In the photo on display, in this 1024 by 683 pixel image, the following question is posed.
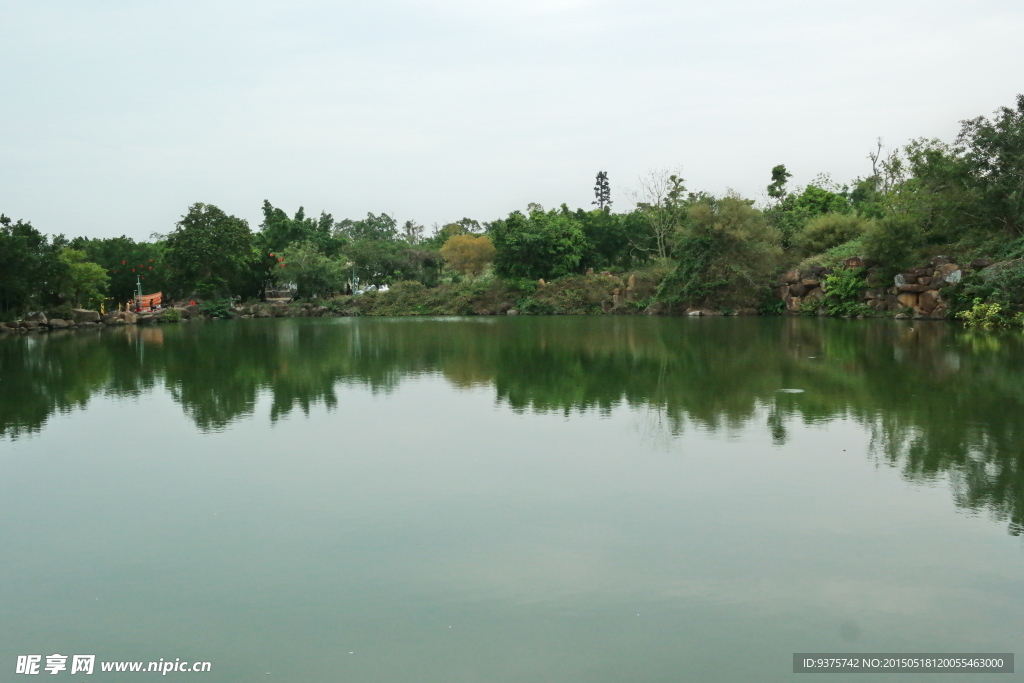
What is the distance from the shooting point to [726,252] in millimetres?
31797

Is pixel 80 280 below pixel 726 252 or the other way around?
below

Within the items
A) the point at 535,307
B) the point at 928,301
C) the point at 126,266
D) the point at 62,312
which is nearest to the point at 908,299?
the point at 928,301

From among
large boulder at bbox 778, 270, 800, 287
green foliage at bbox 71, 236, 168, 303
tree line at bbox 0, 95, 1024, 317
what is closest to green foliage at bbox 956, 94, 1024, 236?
tree line at bbox 0, 95, 1024, 317

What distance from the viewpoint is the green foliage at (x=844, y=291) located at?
27859 millimetres

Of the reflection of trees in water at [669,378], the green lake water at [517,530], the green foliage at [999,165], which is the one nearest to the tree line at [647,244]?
the green foliage at [999,165]

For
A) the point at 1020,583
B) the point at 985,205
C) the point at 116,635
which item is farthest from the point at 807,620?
the point at 985,205

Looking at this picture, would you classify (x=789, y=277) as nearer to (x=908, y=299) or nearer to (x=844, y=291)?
(x=844, y=291)

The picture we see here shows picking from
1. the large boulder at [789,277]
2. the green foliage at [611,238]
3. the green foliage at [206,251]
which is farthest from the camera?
the green foliage at [611,238]

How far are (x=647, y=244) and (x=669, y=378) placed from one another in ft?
108

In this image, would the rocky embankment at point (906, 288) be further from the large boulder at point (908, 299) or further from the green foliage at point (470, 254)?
the green foliage at point (470, 254)

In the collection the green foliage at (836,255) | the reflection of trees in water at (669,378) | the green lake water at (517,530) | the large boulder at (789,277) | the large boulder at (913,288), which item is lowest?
the green lake water at (517,530)

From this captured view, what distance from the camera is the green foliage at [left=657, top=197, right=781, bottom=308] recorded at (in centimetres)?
3131

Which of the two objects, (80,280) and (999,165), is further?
(80,280)

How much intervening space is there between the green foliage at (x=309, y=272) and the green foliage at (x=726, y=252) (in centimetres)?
1891
